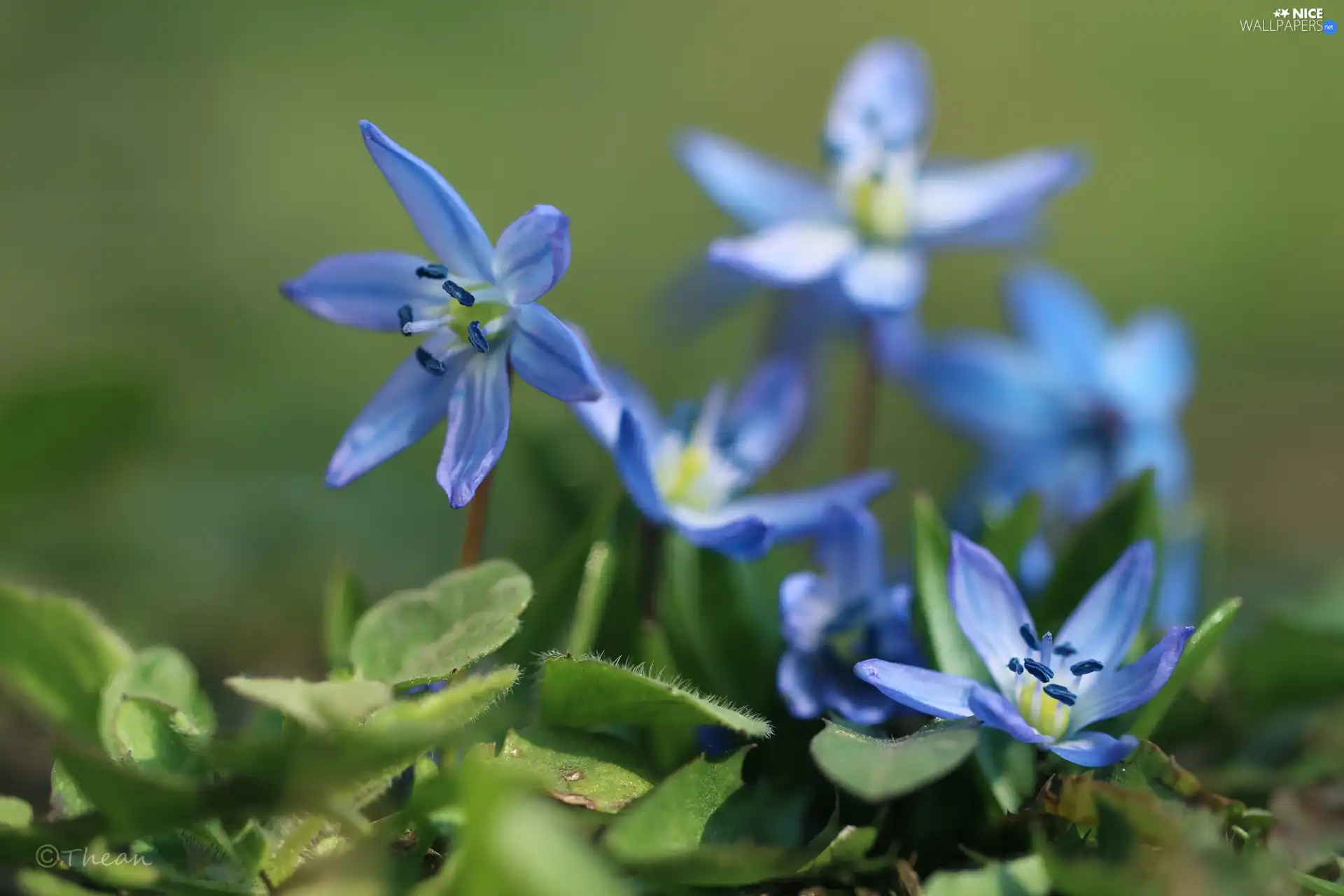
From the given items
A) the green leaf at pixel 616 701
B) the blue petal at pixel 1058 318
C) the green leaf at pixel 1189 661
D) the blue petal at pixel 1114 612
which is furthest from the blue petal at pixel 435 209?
the blue petal at pixel 1058 318

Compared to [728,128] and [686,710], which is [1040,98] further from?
[686,710]

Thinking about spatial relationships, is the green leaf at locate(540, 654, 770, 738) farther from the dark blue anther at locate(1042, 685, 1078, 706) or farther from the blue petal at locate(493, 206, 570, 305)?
the blue petal at locate(493, 206, 570, 305)

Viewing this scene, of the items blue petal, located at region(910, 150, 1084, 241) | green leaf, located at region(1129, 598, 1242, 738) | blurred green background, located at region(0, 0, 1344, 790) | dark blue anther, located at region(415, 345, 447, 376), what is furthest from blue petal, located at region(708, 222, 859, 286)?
blurred green background, located at region(0, 0, 1344, 790)

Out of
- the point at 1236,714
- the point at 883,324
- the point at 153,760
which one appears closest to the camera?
the point at 153,760

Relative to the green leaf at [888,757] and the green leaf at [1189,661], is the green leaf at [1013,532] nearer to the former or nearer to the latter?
the green leaf at [1189,661]

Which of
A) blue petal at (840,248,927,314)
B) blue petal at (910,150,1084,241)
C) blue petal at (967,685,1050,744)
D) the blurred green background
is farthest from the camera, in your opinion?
the blurred green background

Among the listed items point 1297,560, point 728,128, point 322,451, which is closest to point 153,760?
point 322,451
